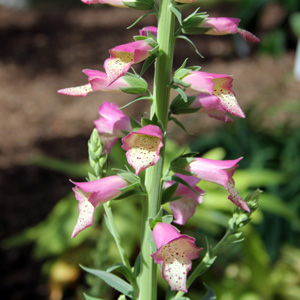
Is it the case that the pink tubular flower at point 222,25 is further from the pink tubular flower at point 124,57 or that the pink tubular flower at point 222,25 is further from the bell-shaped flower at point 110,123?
the bell-shaped flower at point 110,123

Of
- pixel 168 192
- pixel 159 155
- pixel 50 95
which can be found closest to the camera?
pixel 159 155

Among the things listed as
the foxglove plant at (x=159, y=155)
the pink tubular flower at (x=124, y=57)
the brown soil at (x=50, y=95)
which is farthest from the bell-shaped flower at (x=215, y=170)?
the brown soil at (x=50, y=95)

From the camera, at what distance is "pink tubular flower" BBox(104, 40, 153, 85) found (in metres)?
0.70

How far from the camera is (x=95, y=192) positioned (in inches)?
30.3

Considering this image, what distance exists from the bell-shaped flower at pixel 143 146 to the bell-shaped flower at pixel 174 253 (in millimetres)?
119

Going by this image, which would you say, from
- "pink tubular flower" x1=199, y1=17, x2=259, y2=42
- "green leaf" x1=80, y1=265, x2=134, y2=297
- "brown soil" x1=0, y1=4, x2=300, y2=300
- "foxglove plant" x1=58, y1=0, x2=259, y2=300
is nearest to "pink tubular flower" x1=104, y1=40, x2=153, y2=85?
"foxglove plant" x1=58, y1=0, x2=259, y2=300

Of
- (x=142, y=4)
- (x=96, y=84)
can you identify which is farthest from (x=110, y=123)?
(x=142, y=4)

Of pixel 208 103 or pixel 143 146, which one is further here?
pixel 208 103

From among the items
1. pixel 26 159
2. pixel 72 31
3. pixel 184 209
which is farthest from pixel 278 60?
pixel 184 209

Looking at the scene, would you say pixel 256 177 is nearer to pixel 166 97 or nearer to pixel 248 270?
pixel 248 270

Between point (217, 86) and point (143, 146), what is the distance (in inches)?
6.2

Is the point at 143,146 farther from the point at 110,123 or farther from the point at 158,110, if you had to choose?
the point at 110,123

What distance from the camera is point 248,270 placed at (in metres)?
2.74

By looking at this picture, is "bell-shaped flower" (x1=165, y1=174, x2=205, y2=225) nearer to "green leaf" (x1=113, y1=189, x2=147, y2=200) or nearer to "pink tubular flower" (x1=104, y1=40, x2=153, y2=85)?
"green leaf" (x1=113, y1=189, x2=147, y2=200)
